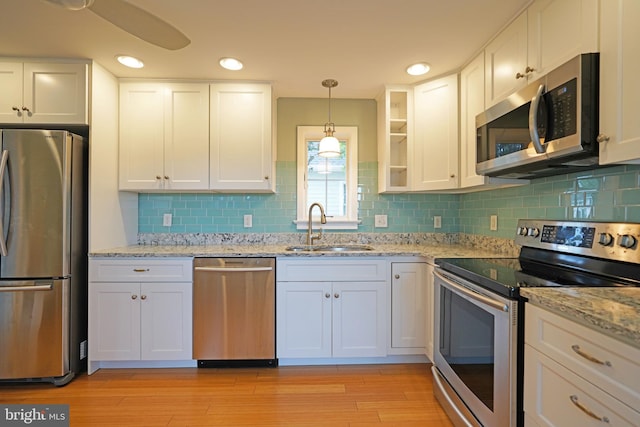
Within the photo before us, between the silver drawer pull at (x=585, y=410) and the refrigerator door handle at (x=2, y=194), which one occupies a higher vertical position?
the refrigerator door handle at (x=2, y=194)

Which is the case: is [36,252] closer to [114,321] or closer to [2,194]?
[2,194]

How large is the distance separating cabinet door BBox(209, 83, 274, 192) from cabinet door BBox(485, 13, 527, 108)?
1543mm

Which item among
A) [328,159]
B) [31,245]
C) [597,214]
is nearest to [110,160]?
[31,245]

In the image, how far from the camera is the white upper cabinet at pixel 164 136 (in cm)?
255

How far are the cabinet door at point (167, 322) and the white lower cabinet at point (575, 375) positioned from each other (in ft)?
6.63

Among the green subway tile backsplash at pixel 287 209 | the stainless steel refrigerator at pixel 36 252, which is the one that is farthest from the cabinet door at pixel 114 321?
the green subway tile backsplash at pixel 287 209

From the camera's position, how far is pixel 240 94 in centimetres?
257

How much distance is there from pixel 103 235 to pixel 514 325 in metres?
2.58

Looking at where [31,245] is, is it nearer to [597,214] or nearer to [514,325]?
[514,325]

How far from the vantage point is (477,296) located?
4.69ft

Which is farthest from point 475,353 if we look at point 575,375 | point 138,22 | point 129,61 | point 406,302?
point 129,61

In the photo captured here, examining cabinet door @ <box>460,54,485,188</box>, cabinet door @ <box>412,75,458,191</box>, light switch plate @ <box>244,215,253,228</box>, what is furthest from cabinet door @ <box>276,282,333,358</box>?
cabinet door @ <box>460,54,485,188</box>

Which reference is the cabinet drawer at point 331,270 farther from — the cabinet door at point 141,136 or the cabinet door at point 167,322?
the cabinet door at point 141,136

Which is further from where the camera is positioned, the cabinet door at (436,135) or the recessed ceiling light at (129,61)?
the cabinet door at (436,135)
